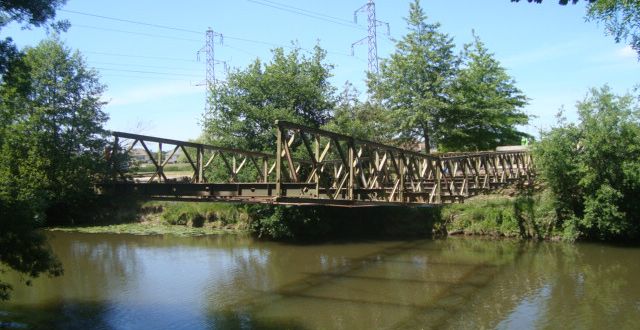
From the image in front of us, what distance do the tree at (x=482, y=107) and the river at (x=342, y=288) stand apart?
1076cm

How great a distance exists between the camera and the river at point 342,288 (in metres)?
12.5

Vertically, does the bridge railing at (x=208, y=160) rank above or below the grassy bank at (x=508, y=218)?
above

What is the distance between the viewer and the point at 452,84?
32.4 m

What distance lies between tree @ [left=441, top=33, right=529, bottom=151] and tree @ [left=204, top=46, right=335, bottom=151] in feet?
27.2

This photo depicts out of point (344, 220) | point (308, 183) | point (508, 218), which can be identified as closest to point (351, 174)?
point (308, 183)

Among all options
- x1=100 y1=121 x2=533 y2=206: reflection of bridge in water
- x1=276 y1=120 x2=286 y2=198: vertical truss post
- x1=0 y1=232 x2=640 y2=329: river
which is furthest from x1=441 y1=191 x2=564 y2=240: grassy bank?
x1=276 y1=120 x2=286 y2=198: vertical truss post

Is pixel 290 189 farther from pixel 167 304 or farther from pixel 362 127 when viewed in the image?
pixel 362 127

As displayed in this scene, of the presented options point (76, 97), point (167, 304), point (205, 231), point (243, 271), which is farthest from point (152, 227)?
point (167, 304)

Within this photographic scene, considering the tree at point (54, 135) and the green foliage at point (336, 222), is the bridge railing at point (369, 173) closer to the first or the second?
the green foliage at point (336, 222)

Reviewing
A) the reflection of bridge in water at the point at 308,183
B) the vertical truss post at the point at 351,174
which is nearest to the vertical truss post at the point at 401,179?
the reflection of bridge in water at the point at 308,183

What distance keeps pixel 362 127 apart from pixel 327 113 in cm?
344

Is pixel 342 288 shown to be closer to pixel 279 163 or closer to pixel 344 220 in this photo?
pixel 279 163

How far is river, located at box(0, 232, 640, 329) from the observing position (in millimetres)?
12492

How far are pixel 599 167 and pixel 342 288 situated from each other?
42.9ft
